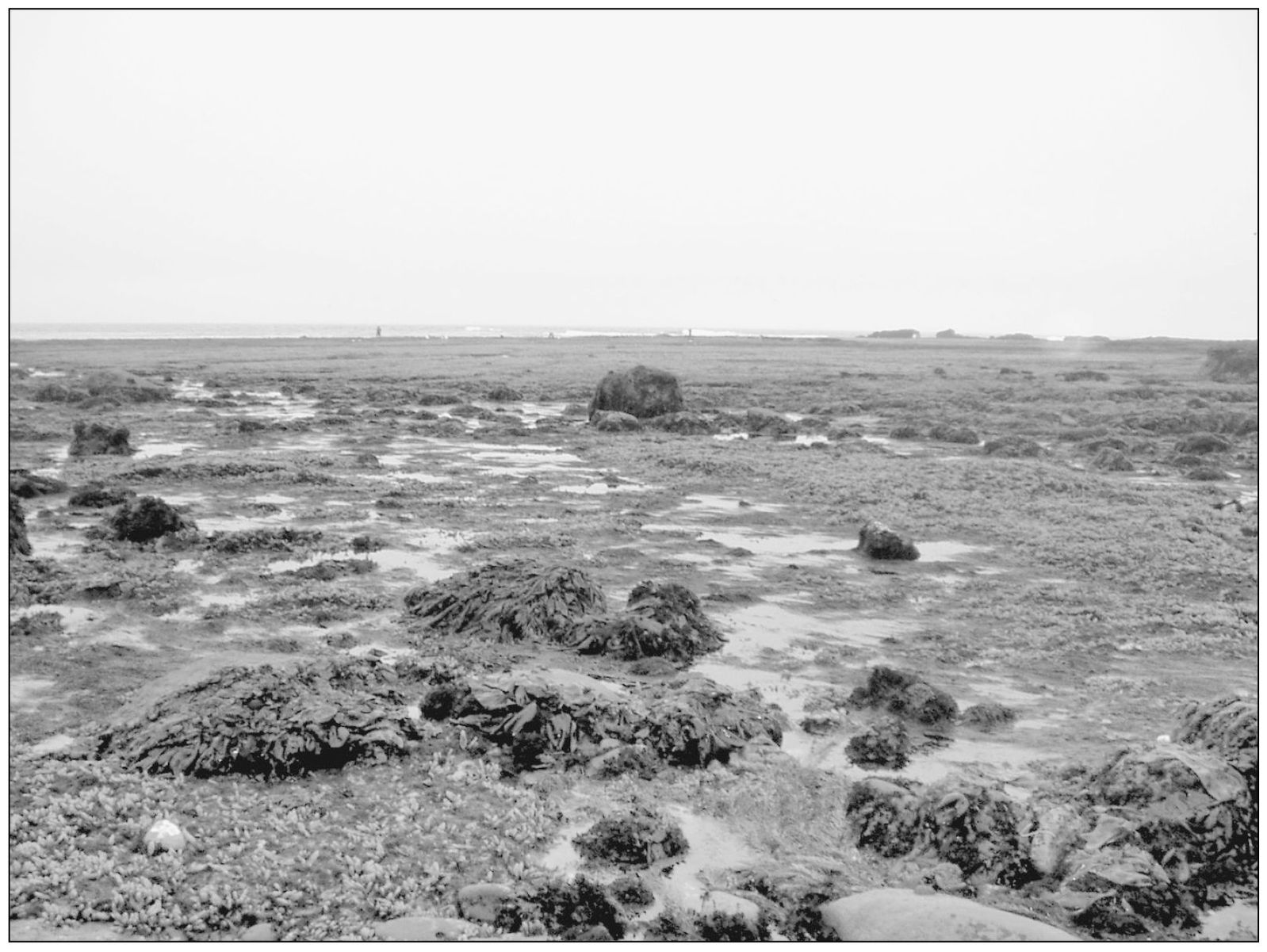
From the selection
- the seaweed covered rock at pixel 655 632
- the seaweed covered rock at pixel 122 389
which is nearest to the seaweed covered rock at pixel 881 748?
the seaweed covered rock at pixel 655 632

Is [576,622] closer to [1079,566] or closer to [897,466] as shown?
[1079,566]

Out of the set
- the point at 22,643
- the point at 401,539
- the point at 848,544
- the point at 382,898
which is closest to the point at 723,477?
the point at 848,544

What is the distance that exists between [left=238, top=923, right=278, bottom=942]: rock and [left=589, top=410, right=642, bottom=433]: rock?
87.1ft

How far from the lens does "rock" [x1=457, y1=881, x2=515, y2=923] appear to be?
6.21 meters

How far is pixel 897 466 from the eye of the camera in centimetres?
2570

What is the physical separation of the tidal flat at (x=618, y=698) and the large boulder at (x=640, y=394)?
1001 cm

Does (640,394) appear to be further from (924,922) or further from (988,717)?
(924,922)

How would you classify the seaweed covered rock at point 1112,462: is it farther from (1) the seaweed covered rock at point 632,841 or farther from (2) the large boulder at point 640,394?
(1) the seaweed covered rock at point 632,841

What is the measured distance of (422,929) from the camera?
19.8ft

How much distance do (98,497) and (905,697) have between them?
16.4 meters

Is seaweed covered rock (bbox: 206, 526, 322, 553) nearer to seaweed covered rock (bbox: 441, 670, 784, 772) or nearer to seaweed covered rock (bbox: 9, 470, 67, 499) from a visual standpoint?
seaweed covered rock (bbox: 9, 470, 67, 499)

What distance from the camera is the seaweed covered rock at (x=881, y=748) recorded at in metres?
8.54

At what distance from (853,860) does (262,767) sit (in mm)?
4908

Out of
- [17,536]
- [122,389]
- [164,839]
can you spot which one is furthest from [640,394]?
[164,839]
